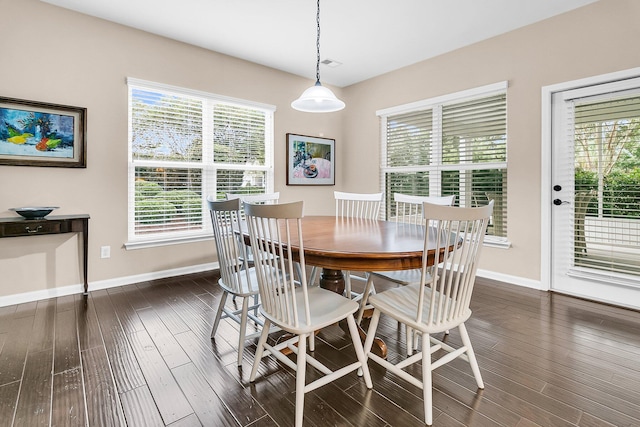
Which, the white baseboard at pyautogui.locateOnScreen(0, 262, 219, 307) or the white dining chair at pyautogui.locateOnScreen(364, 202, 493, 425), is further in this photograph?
the white baseboard at pyautogui.locateOnScreen(0, 262, 219, 307)

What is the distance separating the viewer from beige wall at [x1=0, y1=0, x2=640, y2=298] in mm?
2916

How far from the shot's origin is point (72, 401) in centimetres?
163

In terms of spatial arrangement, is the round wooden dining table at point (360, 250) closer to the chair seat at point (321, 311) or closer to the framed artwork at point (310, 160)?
the chair seat at point (321, 311)

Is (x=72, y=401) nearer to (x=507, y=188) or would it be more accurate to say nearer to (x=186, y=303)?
(x=186, y=303)

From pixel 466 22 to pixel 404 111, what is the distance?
1364mm

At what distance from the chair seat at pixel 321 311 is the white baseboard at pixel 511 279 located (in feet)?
8.78

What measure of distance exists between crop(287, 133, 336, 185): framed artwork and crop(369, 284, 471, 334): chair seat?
3.24 meters

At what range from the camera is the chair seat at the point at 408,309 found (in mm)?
1548

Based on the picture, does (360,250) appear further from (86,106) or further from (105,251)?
(86,106)

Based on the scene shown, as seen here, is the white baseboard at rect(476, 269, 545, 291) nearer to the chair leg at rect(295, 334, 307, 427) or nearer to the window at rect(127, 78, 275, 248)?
the chair leg at rect(295, 334, 307, 427)

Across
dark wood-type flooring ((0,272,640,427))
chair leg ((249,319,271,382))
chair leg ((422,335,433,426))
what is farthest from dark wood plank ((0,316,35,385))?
chair leg ((422,335,433,426))

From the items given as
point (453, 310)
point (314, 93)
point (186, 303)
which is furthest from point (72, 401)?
point (314, 93)

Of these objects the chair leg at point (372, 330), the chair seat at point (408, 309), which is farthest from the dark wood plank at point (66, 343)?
the chair seat at point (408, 309)

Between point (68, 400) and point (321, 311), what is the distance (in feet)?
4.44
